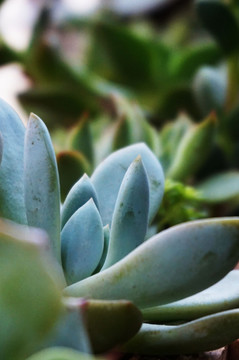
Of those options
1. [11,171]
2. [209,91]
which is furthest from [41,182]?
[209,91]

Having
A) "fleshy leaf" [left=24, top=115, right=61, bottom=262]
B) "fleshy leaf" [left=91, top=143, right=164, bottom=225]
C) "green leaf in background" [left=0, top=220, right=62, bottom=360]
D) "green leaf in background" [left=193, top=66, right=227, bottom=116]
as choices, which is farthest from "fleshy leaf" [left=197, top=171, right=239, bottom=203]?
"green leaf in background" [left=0, top=220, right=62, bottom=360]

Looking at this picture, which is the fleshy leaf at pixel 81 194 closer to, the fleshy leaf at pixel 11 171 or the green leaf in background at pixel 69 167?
the fleshy leaf at pixel 11 171

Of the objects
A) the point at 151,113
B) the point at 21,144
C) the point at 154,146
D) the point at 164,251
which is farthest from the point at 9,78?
the point at 164,251

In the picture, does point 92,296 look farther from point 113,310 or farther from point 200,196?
point 200,196

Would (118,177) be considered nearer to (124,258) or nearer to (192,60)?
(124,258)

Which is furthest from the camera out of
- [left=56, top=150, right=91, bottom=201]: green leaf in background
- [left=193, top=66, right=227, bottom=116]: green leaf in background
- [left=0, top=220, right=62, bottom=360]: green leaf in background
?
[left=193, top=66, right=227, bottom=116]: green leaf in background

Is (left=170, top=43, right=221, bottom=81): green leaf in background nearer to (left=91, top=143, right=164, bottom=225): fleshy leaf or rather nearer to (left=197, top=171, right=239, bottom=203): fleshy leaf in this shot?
(left=197, top=171, right=239, bottom=203): fleshy leaf

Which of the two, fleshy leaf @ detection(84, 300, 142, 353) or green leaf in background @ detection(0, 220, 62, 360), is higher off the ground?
green leaf in background @ detection(0, 220, 62, 360)
